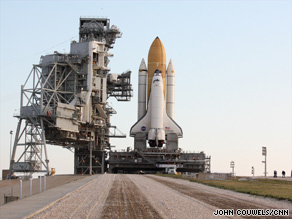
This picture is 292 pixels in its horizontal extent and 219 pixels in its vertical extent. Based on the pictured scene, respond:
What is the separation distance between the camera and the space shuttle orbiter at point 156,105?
8762 cm

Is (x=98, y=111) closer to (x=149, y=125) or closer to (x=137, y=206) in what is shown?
(x=149, y=125)

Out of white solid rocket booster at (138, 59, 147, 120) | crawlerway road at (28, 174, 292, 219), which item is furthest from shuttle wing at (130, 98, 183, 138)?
crawlerway road at (28, 174, 292, 219)

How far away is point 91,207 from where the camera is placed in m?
22.5

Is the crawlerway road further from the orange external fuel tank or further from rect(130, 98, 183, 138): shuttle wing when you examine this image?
the orange external fuel tank

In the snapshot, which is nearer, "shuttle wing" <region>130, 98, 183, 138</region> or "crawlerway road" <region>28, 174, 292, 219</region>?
"crawlerway road" <region>28, 174, 292, 219</region>

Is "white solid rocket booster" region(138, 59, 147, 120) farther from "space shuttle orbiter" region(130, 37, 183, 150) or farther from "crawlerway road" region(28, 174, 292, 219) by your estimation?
"crawlerway road" region(28, 174, 292, 219)

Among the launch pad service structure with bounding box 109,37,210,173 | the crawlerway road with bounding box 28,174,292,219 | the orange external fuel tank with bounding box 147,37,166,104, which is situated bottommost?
the crawlerway road with bounding box 28,174,292,219

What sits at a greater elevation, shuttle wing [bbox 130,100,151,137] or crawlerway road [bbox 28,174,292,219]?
shuttle wing [bbox 130,100,151,137]

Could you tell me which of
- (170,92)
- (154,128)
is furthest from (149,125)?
(170,92)

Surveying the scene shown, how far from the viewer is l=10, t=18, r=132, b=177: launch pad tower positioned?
79312 mm

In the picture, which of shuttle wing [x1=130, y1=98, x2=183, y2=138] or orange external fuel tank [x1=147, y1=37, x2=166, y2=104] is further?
orange external fuel tank [x1=147, y1=37, x2=166, y2=104]

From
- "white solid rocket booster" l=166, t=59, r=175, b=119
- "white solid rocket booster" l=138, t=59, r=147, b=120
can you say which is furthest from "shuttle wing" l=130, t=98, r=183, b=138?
"white solid rocket booster" l=138, t=59, r=147, b=120

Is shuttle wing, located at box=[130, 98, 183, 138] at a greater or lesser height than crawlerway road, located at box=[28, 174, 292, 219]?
greater

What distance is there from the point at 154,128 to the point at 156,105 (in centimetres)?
393
